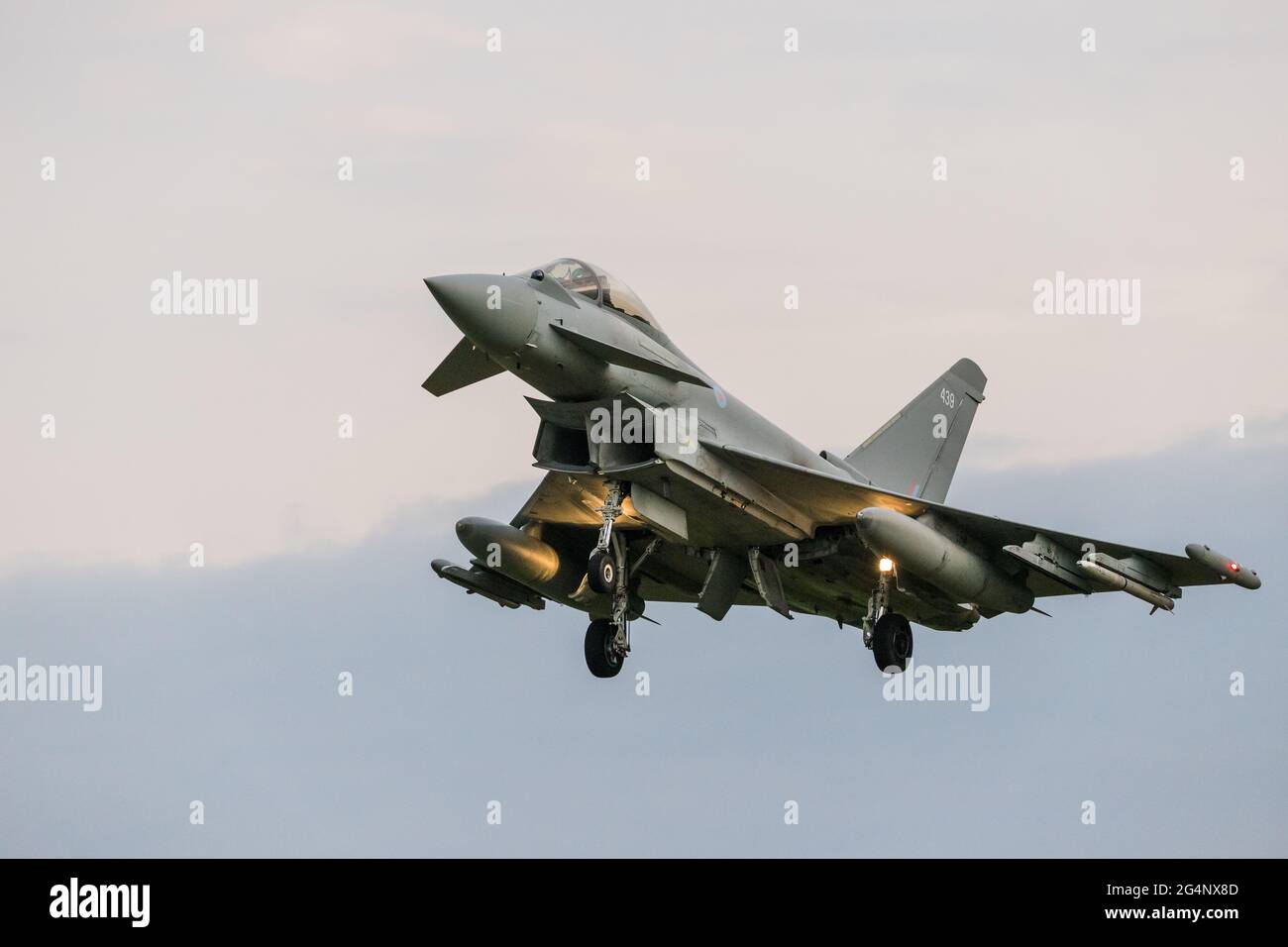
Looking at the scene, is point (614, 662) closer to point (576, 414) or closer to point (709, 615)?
point (709, 615)

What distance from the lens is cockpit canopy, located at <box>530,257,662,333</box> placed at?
27.6 meters

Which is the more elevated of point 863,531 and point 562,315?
point 562,315

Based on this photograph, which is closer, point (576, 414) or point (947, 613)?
point (576, 414)

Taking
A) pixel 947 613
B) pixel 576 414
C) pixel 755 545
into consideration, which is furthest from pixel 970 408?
pixel 576 414

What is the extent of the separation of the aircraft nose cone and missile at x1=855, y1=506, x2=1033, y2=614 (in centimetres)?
524

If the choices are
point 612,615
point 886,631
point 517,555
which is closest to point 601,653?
point 612,615

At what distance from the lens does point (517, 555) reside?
30547mm

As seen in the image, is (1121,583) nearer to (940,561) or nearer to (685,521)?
(940,561)

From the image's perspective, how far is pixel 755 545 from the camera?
29.6 metres

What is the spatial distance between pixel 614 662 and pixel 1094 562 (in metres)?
7.02

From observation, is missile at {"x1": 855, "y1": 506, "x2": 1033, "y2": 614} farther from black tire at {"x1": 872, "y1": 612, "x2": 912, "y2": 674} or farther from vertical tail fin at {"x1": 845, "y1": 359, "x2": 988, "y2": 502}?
vertical tail fin at {"x1": 845, "y1": 359, "x2": 988, "y2": 502}

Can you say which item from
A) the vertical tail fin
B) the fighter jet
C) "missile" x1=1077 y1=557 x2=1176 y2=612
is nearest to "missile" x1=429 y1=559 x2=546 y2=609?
the fighter jet
